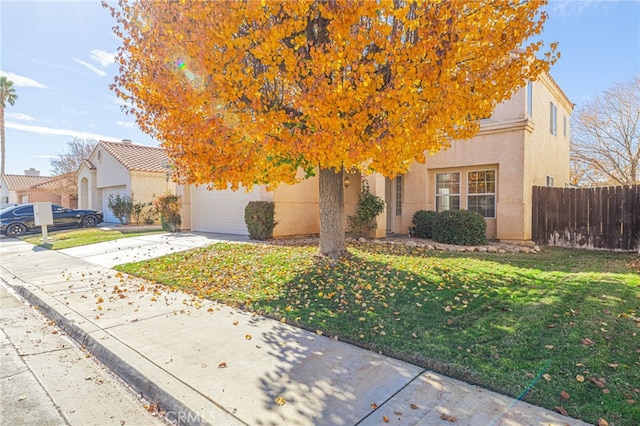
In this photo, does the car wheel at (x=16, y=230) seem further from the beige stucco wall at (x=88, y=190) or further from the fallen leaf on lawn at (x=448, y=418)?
the fallen leaf on lawn at (x=448, y=418)

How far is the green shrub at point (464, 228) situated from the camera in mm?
11484

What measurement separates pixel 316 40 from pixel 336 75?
1.09 metres

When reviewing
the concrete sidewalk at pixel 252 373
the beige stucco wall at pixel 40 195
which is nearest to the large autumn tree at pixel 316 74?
the concrete sidewalk at pixel 252 373

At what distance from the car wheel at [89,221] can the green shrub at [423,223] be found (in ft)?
59.3

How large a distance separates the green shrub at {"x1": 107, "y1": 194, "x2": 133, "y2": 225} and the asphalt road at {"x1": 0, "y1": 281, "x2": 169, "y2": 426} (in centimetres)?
1836

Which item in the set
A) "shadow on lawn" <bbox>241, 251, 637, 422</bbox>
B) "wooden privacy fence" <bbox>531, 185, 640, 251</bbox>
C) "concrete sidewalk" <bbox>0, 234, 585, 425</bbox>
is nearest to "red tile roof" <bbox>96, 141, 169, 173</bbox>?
"concrete sidewalk" <bbox>0, 234, 585, 425</bbox>

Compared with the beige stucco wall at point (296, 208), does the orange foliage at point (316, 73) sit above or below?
above

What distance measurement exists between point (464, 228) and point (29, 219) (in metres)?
20.9

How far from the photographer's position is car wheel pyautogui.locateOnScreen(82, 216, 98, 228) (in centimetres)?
2003

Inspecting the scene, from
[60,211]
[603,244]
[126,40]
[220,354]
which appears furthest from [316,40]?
[60,211]

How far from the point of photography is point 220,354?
3865mm

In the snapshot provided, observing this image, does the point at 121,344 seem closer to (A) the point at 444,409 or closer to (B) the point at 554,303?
(A) the point at 444,409

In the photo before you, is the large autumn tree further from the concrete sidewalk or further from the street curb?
the street curb

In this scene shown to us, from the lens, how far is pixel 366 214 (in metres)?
11.9
